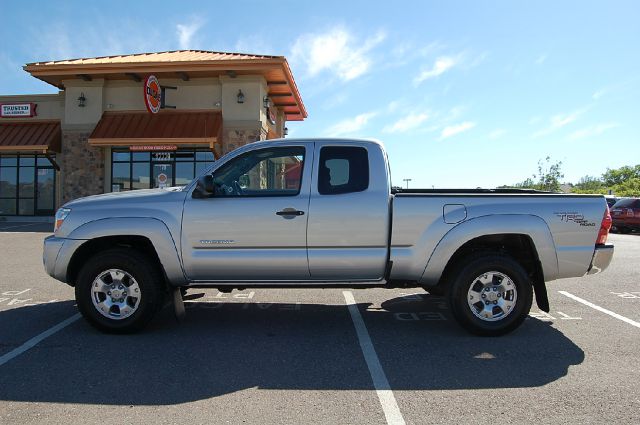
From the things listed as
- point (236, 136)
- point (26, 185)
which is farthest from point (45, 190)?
point (236, 136)

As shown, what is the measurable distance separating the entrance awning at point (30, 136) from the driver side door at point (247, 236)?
712 inches

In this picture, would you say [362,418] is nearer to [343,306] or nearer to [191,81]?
[343,306]

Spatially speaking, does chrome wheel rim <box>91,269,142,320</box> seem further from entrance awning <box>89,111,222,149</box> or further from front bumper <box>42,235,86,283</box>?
entrance awning <box>89,111,222,149</box>

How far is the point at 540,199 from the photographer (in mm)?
4973

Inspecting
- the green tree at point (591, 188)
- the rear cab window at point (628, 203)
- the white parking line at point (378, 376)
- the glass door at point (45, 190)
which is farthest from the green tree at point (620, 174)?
the white parking line at point (378, 376)

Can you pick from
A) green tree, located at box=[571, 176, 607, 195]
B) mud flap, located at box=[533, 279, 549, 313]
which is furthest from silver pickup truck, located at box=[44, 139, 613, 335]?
green tree, located at box=[571, 176, 607, 195]

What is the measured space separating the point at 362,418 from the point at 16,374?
112 inches

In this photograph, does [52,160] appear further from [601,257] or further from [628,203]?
[628,203]

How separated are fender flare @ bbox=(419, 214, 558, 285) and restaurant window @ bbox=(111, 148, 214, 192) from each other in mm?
16467

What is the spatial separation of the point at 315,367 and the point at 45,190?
71.8 ft

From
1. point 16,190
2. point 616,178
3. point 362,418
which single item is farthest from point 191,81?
point 616,178

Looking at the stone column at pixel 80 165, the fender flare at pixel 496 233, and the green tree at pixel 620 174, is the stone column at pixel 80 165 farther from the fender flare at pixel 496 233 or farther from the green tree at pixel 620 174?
the green tree at pixel 620 174

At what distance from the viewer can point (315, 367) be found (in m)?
4.13

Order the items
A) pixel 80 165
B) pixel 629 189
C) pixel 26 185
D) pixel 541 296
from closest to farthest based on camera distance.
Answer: pixel 541 296, pixel 80 165, pixel 26 185, pixel 629 189
